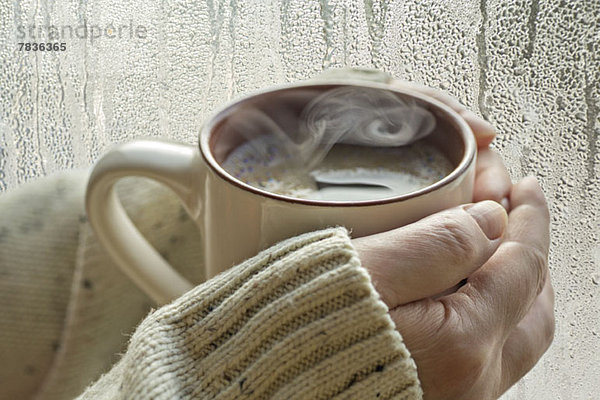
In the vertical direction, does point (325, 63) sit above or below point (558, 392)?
above

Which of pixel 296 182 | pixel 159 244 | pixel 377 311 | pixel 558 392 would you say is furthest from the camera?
pixel 558 392

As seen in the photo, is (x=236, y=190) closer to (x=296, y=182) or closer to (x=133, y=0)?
(x=296, y=182)

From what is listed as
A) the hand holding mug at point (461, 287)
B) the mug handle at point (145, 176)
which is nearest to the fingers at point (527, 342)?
the hand holding mug at point (461, 287)

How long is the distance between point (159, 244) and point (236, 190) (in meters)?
0.27

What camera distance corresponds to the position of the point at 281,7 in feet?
2.30

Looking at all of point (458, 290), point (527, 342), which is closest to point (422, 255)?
point (458, 290)

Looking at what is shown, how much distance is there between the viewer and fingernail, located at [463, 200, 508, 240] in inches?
17.0

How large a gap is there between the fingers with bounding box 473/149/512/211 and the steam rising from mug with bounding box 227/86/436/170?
0.19 feet

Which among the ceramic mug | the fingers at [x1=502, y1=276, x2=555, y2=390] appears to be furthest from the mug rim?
the fingers at [x1=502, y1=276, x2=555, y2=390]

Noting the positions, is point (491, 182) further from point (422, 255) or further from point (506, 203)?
point (422, 255)

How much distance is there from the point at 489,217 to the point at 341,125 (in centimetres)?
14

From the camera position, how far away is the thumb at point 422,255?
395mm

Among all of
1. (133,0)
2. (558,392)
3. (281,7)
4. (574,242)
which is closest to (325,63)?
(281,7)

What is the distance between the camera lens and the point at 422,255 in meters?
0.40
